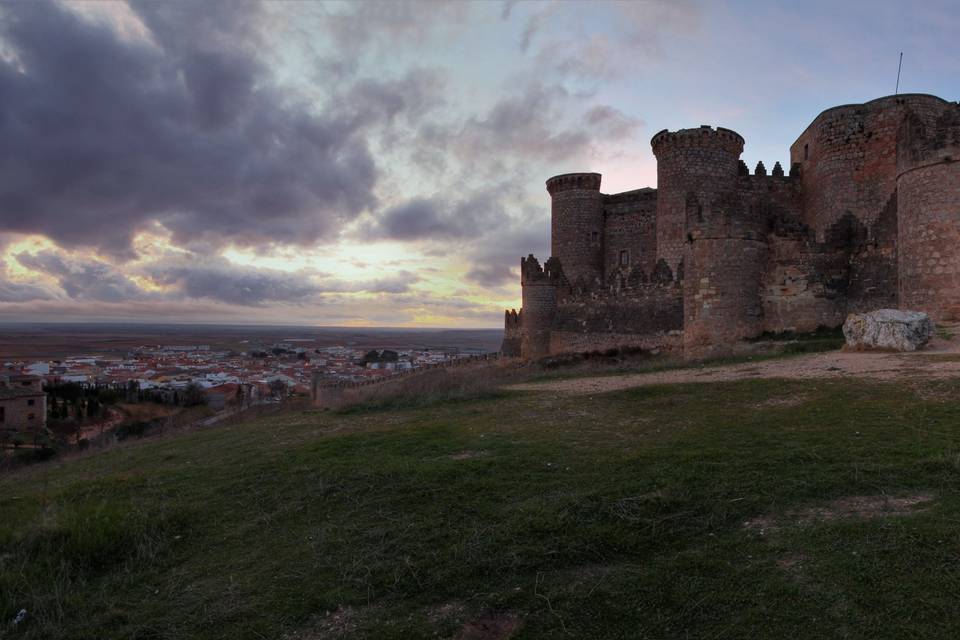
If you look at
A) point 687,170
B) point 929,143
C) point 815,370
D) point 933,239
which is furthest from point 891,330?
point 687,170

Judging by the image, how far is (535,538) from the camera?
15.7ft

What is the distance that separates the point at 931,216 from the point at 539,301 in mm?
17466

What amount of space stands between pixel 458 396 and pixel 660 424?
18.7 feet

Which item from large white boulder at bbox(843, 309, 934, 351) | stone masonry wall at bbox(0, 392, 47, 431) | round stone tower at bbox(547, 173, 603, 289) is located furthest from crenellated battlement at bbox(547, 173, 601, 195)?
stone masonry wall at bbox(0, 392, 47, 431)

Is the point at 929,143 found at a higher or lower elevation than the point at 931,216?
higher

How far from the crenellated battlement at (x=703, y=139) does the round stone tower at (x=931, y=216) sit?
465 inches

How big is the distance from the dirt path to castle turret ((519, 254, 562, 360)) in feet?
47.0

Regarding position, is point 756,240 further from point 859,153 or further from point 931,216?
point 859,153

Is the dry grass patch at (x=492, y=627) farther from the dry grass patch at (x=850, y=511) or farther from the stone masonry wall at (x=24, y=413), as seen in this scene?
the stone masonry wall at (x=24, y=413)

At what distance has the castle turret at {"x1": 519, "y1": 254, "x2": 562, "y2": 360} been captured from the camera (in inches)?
1175

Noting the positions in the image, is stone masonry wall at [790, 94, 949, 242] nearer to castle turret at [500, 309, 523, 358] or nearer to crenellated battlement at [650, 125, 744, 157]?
crenellated battlement at [650, 125, 744, 157]

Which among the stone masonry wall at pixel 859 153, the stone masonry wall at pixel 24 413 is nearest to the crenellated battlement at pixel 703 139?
the stone masonry wall at pixel 859 153

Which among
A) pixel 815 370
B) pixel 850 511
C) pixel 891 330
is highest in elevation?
Result: pixel 891 330

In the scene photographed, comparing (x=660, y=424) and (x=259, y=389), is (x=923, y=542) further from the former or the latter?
(x=259, y=389)
